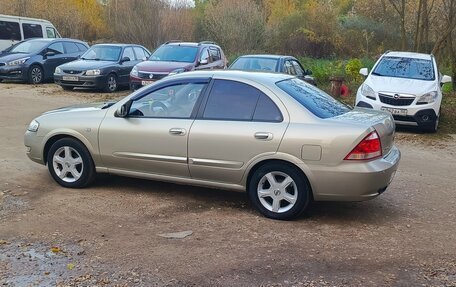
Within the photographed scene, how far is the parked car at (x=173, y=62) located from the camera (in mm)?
14633

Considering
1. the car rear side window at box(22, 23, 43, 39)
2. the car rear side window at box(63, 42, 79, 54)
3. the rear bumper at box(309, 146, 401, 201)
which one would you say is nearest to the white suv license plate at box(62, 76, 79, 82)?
the car rear side window at box(63, 42, 79, 54)

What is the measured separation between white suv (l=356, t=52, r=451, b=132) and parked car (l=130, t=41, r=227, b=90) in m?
5.11

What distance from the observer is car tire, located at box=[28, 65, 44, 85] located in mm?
18438

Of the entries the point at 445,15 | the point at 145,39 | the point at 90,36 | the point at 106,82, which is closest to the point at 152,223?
the point at 106,82

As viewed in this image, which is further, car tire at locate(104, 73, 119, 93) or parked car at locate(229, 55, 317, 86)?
car tire at locate(104, 73, 119, 93)

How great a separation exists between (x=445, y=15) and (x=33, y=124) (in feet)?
48.4

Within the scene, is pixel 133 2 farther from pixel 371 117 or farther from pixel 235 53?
pixel 371 117

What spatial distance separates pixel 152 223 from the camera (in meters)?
5.35

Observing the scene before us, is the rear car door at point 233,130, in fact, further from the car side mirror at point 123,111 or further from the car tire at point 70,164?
the car tire at point 70,164

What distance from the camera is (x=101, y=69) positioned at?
16.8m

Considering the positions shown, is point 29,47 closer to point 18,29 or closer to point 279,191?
point 18,29

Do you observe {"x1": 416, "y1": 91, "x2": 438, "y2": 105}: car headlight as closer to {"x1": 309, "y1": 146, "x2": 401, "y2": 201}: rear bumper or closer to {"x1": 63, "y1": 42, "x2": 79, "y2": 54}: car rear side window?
{"x1": 309, "y1": 146, "x2": 401, "y2": 201}: rear bumper

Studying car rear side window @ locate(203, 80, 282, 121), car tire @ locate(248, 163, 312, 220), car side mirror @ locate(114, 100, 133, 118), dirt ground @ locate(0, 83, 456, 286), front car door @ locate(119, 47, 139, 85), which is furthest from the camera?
front car door @ locate(119, 47, 139, 85)

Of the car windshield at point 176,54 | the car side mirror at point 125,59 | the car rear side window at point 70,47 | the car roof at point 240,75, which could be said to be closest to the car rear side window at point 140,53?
the car side mirror at point 125,59
